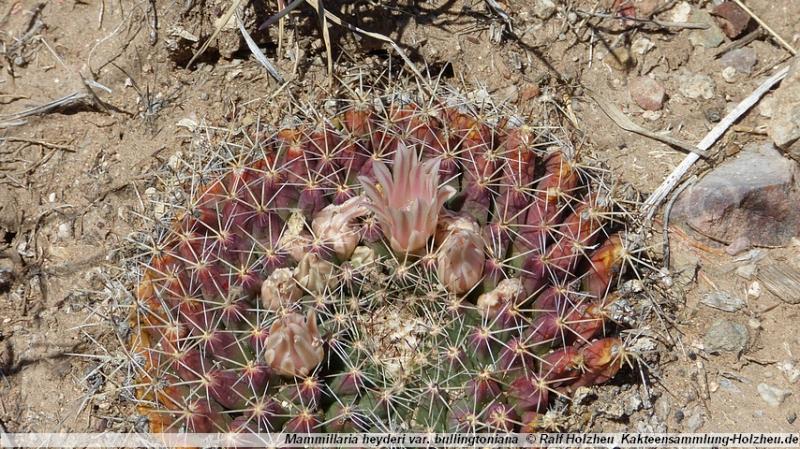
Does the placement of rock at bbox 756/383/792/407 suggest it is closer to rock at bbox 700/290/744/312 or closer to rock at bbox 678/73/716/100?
rock at bbox 700/290/744/312

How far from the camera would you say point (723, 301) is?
11.1ft

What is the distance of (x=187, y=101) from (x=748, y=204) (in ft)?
9.48

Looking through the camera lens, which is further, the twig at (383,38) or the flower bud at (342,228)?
the twig at (383,38)

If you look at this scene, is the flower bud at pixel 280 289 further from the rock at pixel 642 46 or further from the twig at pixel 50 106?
the rock at pixel 642 46

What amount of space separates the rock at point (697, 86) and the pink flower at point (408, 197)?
6.18 feet

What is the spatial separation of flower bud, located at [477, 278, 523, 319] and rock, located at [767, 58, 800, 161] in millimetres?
1646

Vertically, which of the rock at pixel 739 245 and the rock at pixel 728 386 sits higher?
the rock at pixel 739 245

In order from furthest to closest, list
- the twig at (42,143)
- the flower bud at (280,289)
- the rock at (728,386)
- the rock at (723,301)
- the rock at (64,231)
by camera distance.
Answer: the twig at (42,143) → the rock at (64,231) → the rock at (723,301) → the rock at (728,386) → the flower bud at (280,289)

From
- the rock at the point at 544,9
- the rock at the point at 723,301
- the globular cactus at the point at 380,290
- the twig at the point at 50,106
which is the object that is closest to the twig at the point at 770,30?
the rock at the point at 544,9

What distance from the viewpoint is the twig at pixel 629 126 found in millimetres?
3729

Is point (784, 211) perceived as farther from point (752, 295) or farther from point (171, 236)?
point (171, 236)

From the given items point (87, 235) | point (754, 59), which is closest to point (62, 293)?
point (87, 235)

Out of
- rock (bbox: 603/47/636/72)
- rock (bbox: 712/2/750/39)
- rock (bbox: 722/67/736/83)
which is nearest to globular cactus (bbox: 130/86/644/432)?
rock (bbox: 603/47/636/72)

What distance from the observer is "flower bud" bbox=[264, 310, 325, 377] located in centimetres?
257
